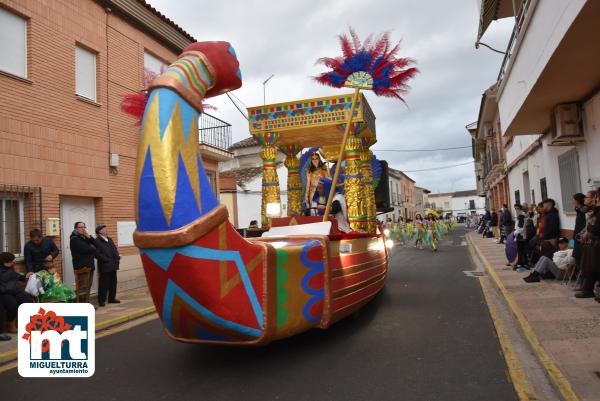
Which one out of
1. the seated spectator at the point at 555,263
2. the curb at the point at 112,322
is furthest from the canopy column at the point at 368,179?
the curb at the point at 112,322

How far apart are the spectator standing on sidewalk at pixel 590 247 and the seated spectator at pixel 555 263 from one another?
39.8 inches

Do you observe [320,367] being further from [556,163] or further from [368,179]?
[556,163]

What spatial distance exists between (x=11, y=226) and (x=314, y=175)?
541 centimetres

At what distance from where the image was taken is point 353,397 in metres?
3.48

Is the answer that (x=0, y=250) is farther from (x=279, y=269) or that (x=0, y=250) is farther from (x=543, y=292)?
(x=543, y=292)

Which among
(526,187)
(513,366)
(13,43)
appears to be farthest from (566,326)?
(526,187)

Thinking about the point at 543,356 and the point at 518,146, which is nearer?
the point at 543,356

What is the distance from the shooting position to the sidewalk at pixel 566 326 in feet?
12.0

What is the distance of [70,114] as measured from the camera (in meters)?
9.08

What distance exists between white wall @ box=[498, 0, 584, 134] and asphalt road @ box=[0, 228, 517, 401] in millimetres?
3761

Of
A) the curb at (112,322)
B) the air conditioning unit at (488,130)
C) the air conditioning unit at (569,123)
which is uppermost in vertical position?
the air conditioning unit at (488,130)

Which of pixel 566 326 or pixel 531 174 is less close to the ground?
pixel 531 174

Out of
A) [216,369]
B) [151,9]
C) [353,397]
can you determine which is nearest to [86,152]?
[151,9]

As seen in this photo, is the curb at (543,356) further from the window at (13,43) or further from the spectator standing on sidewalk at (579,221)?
the window at (13,43)
